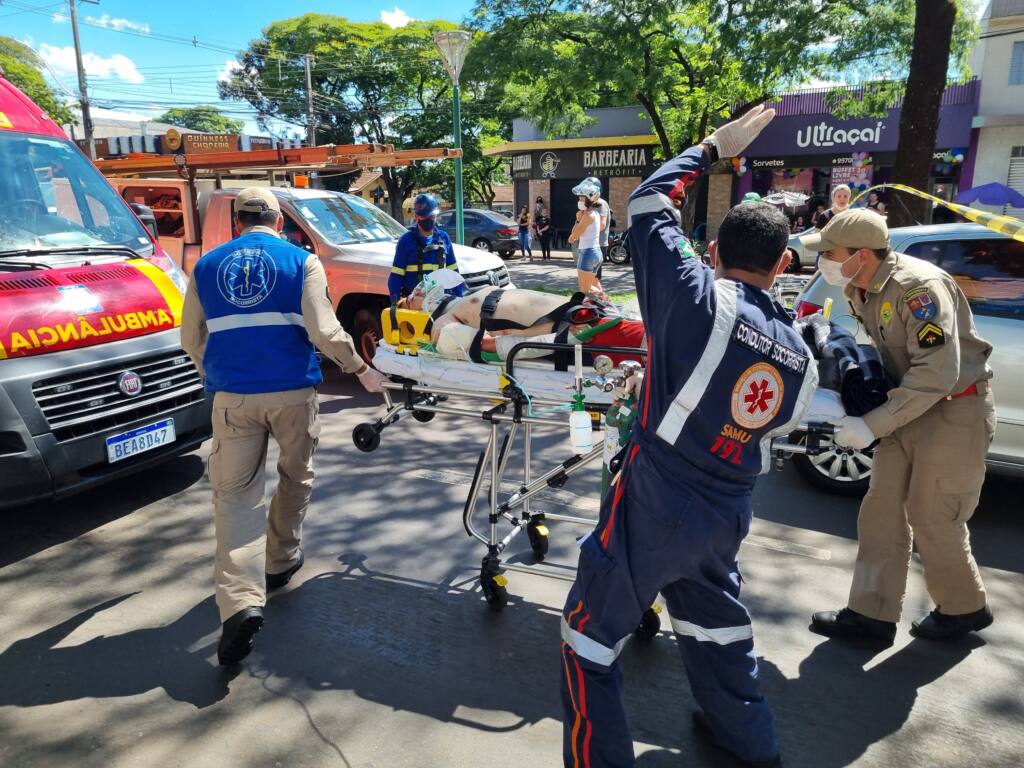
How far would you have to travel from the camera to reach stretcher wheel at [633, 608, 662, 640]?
3.36 metres

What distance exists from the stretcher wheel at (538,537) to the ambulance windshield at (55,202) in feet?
11.5

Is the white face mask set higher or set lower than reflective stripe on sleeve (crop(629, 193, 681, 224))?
lower

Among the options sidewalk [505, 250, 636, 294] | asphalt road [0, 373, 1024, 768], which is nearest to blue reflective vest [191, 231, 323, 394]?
asphalt road [0, 373, 1024, 768]

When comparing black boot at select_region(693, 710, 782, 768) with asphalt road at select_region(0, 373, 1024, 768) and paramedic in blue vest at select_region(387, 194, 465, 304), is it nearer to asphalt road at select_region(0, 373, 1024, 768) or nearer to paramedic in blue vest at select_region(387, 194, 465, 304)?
asphalt road at select_region(0, 373, 1024, 768)

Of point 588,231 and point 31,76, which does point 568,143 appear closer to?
point 588,231

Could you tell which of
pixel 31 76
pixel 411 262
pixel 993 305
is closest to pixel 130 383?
pixel 411 262

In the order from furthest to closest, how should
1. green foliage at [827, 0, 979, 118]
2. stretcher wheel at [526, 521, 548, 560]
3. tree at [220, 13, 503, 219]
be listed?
tree at [220, 13, 503, 219], green foliage at [827, 0, 979, 118], stretcher wheel at [526, 521, 548, 560]

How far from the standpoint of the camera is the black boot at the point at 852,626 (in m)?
3.34

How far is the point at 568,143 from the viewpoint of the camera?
27812 millimetres

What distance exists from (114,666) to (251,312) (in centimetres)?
165

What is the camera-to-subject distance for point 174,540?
Result: 172 inches

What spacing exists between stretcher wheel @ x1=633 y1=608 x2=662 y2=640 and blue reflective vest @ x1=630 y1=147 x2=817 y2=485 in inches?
49.7

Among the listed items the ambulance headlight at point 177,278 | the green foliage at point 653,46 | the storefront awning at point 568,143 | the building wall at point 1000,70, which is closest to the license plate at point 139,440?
the ambulance headlight at point 177,278

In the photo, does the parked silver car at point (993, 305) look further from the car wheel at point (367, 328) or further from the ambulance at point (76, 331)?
the car wheel at point (367, 328)
